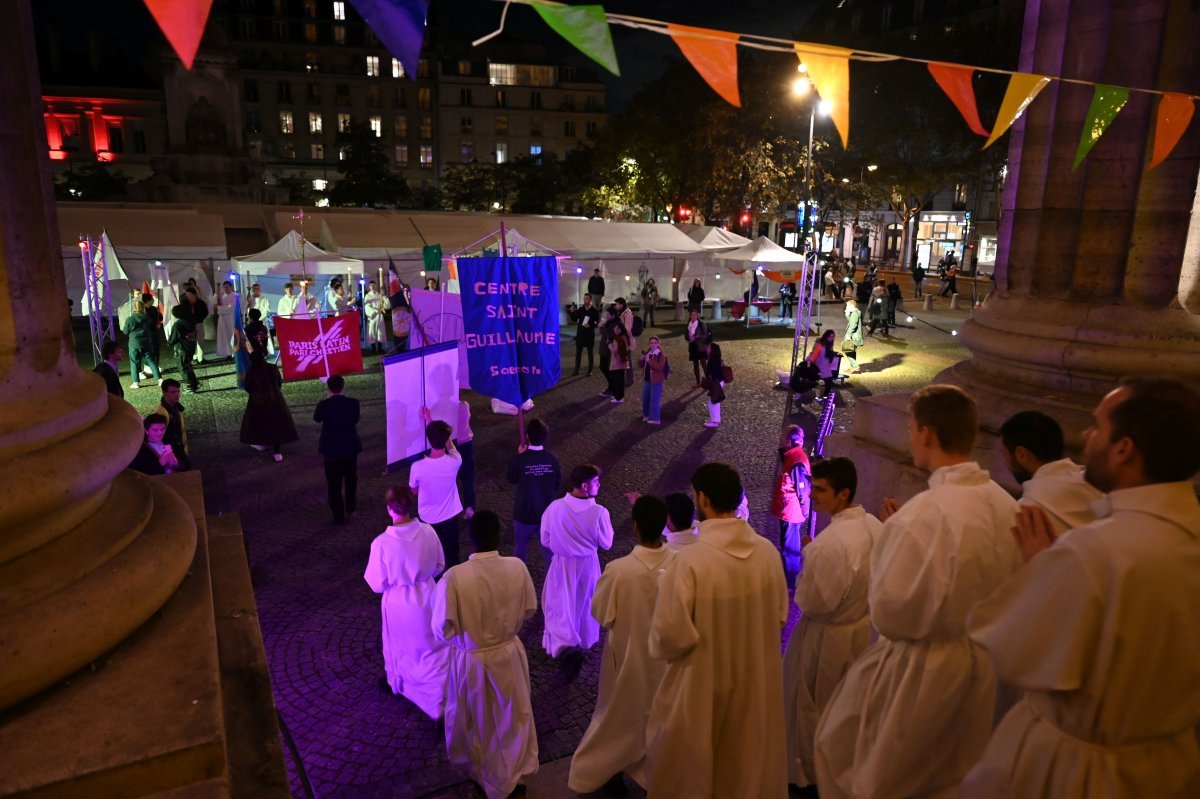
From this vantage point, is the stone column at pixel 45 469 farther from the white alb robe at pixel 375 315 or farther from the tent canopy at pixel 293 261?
the tent canopy at pixel 293 261

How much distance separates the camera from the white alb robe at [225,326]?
18344 millimetres

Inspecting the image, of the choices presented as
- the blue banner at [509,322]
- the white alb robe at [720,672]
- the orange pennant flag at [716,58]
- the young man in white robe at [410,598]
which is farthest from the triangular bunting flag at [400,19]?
the blue banner at [509,322]

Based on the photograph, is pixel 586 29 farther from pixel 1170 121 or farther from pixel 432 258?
pixel 432 258

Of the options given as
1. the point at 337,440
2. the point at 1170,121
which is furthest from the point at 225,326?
the point at 1170,121

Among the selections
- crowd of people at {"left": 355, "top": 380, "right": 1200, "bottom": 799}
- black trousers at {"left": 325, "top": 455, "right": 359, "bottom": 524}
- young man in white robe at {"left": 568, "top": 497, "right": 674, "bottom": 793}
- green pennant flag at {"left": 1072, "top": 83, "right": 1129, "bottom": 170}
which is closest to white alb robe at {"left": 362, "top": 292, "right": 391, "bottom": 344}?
black trousers at {"left": 325, "top": 455, "right": 359, "bottom": 524}

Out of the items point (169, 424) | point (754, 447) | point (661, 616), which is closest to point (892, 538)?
point (661, 616)

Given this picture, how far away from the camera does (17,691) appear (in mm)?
2033

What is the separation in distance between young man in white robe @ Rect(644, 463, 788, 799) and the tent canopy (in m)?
18.3

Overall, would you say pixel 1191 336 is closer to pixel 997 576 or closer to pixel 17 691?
pixel 997 576

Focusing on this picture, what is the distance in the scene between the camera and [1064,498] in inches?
124

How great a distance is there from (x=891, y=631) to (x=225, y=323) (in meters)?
18.5

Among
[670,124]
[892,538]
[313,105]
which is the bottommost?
[892,538]

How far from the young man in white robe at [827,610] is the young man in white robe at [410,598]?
7.45 feet

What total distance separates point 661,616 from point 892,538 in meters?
1.11
